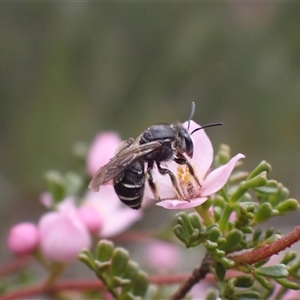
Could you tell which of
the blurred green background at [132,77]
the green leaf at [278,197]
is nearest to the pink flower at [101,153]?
the green leaf at [278,197]

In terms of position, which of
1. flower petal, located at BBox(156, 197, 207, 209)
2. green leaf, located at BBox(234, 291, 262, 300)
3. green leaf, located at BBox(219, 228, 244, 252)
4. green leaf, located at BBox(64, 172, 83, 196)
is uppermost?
green leaf, located at BBox(64, 172, 83, 196)

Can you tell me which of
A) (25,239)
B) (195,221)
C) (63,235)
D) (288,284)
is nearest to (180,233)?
(195,221)

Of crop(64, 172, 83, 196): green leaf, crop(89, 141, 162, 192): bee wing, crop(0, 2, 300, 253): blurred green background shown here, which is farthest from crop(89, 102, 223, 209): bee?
crop(0, 2, 300, 253): blurred green background

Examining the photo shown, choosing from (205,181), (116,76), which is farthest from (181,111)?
(205,181)

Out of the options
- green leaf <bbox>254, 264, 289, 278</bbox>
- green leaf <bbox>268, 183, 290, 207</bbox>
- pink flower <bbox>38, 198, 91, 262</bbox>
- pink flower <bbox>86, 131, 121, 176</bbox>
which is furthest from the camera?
pink flower <bbox>86, 131, 121, 176</bbox>

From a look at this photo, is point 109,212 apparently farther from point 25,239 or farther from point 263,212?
point 263,212

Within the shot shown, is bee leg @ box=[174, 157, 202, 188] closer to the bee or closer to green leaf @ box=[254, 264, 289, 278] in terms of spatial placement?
the bee
